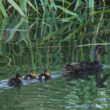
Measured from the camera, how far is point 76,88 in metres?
7.80

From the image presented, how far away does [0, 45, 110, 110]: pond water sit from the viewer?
676cm

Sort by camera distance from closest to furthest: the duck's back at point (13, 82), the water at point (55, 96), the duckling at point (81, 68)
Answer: the water at point (55, 96), the duck's back at point (13, 82), the duckling at point (81, 68)

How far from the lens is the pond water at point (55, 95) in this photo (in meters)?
6.76

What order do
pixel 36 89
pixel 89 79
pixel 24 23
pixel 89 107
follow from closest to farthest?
pixel 89 107, pixel 36 89, pixel 89 79, pixel 24 23

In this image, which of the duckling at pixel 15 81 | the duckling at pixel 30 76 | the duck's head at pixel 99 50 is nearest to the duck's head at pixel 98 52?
the duck's head at pixel 99 50

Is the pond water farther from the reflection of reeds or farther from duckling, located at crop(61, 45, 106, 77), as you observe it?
the reflection of reeds

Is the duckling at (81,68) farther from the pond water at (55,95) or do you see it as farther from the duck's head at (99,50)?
the duck's head at (99,50)

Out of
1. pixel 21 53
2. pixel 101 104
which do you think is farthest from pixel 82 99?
Answer: pixel 21 53

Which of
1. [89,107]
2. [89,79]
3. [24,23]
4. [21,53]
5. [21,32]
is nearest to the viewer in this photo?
[89,107]

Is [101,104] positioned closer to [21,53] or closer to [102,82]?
[102,82]

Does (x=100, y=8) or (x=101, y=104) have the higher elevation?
(x=100, y=8)

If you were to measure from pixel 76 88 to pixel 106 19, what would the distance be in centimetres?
718

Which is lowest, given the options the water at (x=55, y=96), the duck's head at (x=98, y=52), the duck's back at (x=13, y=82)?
the water at (x=55, y=96)

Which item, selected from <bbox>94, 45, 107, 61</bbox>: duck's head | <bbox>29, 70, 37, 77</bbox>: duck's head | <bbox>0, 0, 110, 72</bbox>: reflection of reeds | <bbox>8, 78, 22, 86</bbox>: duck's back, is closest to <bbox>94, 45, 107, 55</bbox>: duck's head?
<bbox>94, 45, 107, 61</bbox>: duck's head
